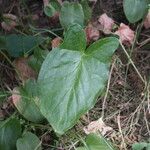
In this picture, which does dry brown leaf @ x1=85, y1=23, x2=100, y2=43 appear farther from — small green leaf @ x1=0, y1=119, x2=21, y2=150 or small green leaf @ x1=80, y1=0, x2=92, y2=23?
small green leaf @ x1=0, y1=119, x2=21, y2=150

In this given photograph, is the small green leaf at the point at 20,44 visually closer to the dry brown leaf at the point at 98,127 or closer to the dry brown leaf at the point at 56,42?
the dry brown leaf at the point at 56,42

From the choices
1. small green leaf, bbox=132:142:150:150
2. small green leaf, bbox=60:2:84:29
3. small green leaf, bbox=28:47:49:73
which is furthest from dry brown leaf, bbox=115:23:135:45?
small green leaf, bbox=132:142:150:150

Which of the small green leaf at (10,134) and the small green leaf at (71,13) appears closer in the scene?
the small green leaf at (10,134)

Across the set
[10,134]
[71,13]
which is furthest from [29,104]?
[71,13]

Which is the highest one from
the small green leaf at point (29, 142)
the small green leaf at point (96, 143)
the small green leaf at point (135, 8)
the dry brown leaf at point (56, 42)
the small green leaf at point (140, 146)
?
the small green leaf at point (135, 8)

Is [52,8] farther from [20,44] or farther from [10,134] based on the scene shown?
[10,134]

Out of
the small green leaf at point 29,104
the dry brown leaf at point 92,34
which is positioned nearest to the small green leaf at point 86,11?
the dry brown leaf at point 92,34

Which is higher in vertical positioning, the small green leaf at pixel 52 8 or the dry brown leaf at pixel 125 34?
the small green leaf at pixel 52 8

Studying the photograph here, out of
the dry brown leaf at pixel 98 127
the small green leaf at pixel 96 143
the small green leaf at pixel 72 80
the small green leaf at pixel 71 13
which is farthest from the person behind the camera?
the small green leaf at pixel 71 13
